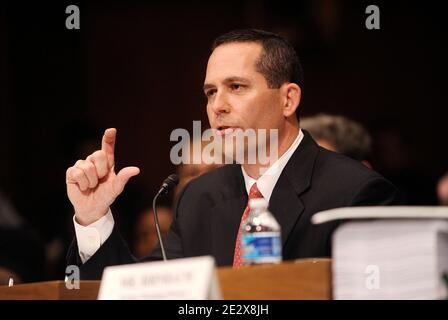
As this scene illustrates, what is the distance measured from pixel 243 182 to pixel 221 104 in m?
0.33

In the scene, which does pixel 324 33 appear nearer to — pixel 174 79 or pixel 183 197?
pixel 174 79

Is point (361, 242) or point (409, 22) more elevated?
point (409, 22)

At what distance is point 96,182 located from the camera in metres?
3.02

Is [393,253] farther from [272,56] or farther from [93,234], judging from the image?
[272,56]

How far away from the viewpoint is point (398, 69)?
20.8 feet

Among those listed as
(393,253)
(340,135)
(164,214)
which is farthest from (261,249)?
(164,214)

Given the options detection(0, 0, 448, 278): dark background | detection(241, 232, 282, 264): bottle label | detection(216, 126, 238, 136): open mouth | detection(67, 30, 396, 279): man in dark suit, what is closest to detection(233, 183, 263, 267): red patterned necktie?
detection(67, 30, 396, 279): man in dark suit

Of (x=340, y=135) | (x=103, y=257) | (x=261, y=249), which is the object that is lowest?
(x=103, y=257)

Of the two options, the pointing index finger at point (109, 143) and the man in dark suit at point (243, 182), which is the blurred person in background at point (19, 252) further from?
the pointing index finger at point (109, 143)

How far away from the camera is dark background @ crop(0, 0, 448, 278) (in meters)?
6.32

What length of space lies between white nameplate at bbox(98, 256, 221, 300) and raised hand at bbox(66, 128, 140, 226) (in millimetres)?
922

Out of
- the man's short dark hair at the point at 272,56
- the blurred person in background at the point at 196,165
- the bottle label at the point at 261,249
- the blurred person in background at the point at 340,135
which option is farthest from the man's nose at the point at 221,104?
the blurred person in background at the point at 196,165

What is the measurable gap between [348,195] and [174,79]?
12.4ft
